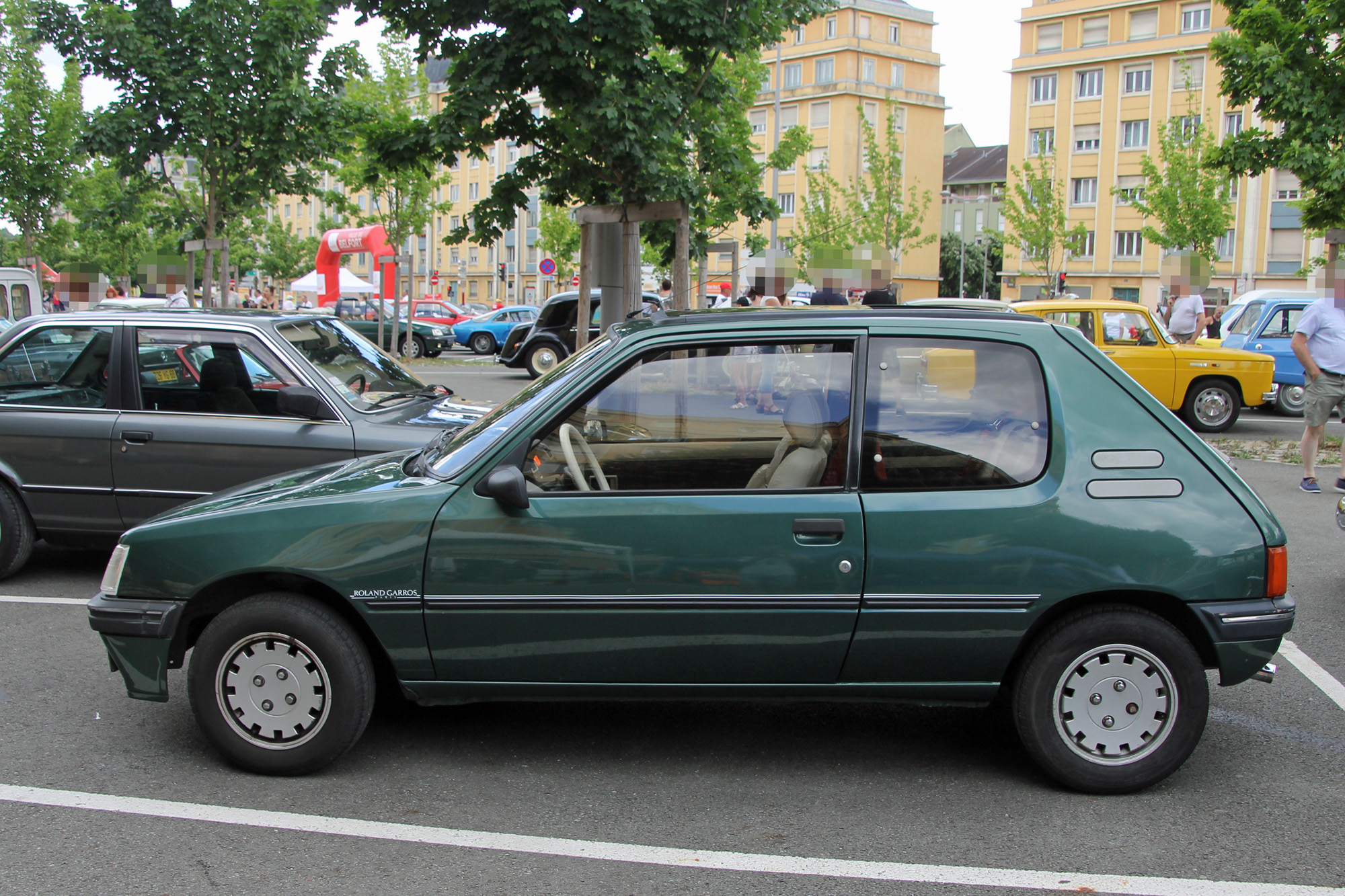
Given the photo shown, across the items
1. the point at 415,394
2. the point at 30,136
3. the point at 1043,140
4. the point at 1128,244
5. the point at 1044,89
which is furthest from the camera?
the point at 1044,89

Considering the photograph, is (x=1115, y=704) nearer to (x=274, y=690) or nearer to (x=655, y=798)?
(x=655, y=798)

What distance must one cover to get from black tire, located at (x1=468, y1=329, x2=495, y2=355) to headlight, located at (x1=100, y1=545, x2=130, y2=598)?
31.2 meters

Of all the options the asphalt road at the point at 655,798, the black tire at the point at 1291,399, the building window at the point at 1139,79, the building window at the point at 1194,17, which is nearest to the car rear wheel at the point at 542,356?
the black tire at the point at 1291,399

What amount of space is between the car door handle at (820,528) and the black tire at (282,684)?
1582 mm

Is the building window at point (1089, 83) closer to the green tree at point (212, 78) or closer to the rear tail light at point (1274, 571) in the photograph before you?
the green tree at point (212, 78)

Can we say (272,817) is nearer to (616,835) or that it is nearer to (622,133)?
(616,835)

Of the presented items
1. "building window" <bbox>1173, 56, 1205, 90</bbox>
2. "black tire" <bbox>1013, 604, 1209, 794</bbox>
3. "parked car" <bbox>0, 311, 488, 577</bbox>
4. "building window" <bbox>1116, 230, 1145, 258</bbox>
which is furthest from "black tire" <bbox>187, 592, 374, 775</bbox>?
"building window" <bbox>1173, 56, 1205, 90</bbox>

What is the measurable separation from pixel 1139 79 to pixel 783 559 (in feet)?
217

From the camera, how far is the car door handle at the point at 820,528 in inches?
147

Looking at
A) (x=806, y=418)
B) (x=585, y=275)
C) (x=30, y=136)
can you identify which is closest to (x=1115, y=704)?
(x=806, y=418)

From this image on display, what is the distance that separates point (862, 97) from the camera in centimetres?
7762

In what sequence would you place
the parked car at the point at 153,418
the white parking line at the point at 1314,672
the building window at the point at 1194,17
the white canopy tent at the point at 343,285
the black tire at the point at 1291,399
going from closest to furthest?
the white parking line at the point at 1314,672 → the parked car at the point at 153,418 → the black tire at the point at 1291,399 → the white canopy tent at the point at 343,285 → the building window at the point at 1194,17

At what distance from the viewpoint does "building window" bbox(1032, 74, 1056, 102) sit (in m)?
64.5

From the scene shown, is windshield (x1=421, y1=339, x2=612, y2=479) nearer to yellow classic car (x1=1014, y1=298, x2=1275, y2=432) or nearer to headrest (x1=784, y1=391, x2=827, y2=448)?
headrest (x1=784, y1=391, x2=827, y2=448)
